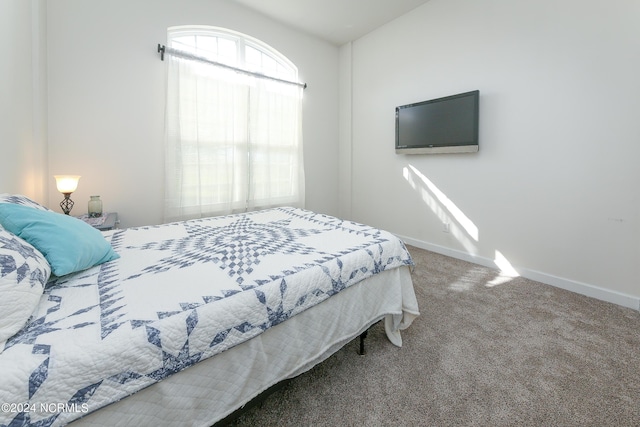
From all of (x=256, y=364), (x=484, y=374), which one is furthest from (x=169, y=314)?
(x=484, y=374)

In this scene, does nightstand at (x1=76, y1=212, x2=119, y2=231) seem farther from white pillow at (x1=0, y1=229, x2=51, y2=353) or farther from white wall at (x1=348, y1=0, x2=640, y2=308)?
white wall at (x1=348, y1=0, x2=640, y2=308)

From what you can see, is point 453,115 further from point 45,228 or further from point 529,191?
point 45,228

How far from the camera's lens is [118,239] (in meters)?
1.81

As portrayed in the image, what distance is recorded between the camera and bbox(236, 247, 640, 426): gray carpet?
1271mm

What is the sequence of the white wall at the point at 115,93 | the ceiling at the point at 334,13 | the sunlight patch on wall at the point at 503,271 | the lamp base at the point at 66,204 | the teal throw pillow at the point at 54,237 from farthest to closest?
1. the ceiling at the point at 334,13
2. the sunlight patch on wall at the point at 503,271
3. the white wall at the point at 115,93
4. the lamp base at the point at 66,204
5. the teal throw pillow at the point at 54,237

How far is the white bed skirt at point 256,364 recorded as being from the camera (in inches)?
32.8

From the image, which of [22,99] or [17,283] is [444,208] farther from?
[22,99]

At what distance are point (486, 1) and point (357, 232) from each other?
2.92 meters

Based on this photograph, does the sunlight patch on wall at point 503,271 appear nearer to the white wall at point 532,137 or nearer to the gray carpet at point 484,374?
the white wall at point 532,137

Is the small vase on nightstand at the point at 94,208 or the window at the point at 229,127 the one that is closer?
the small vase on nightstand at the point at 94,208

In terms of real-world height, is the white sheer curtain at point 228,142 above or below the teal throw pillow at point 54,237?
above

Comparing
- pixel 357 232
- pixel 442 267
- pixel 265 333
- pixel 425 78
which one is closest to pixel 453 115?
pixel 425 78

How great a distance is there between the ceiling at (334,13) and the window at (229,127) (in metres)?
0.44

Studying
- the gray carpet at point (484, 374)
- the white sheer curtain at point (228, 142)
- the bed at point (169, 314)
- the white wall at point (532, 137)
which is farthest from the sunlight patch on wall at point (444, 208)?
the bed at point (169, 314)
